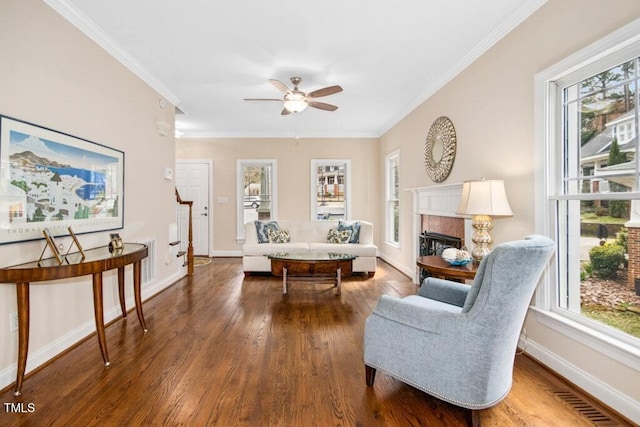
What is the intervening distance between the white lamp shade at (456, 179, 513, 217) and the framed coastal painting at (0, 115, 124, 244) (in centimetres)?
308

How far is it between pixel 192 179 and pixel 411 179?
4383mm

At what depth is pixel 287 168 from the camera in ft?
20.7

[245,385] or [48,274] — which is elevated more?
[48,274]

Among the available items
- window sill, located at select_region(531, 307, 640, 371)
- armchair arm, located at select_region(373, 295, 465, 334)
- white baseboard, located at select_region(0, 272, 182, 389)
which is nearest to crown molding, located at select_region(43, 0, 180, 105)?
white baseboard, located at select_region(0, 272, 182, 389)

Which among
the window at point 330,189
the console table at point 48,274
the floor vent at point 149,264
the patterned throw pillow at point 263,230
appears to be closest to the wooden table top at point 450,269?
the console table at point 48,274

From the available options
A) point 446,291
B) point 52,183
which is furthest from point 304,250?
point 52,183

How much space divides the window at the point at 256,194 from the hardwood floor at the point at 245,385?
347cm

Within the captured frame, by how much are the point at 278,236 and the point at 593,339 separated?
12.9ft

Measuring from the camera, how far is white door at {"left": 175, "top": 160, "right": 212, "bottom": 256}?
6.28 metres

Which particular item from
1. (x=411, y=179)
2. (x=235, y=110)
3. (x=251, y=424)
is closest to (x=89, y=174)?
(x=251, y=424)

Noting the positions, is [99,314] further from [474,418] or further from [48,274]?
[474,418]

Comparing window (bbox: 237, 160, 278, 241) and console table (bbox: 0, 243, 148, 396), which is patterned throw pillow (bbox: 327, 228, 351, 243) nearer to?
window (bbox: 237, 160, 278, 241)

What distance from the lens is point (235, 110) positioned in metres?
4.80

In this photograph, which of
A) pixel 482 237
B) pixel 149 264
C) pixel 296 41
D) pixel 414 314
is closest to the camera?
pixel 414 314
